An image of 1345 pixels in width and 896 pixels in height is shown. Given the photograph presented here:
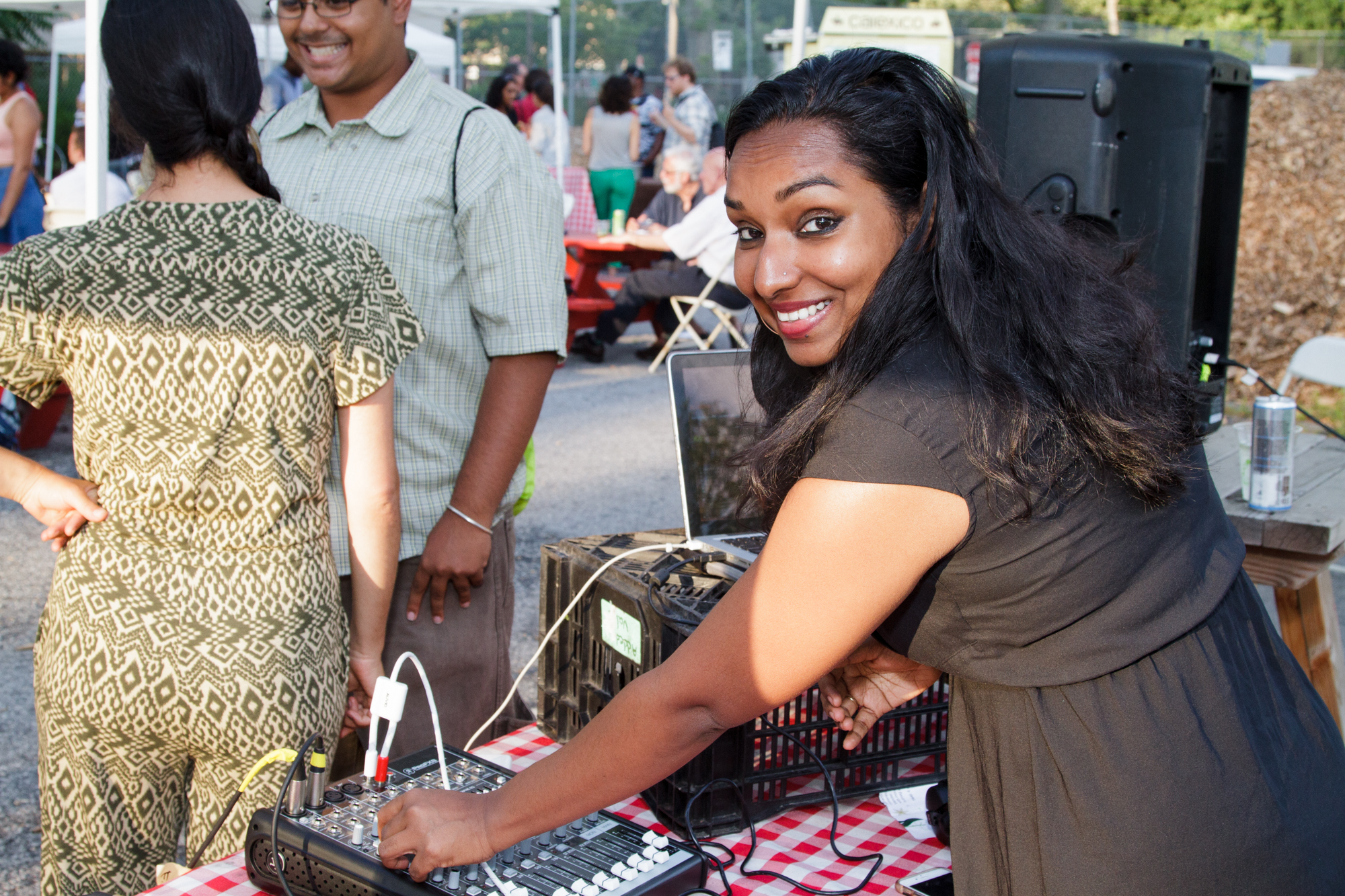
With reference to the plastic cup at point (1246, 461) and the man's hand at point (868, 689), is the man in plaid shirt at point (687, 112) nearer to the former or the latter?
the plastic cup at point (1246, 461)

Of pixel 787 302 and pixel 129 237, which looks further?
pixel 129 237

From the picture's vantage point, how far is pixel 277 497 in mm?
1571

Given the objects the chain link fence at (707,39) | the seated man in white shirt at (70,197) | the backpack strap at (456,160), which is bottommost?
the seated man in white shirt at (70,197)

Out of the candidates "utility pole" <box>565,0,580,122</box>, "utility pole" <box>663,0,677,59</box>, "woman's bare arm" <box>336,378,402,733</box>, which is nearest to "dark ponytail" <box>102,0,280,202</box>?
"woman's bare arm" <box>336,378,402,733</box>

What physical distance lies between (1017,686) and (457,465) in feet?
→ 4.52

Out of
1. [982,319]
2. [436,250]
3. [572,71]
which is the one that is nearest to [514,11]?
[572,71]

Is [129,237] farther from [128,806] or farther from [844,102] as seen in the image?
[844,102]

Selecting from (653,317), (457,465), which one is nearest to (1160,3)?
(653,317)

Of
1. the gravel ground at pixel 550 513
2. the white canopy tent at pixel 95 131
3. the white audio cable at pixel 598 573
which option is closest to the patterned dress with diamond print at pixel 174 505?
the white audio cable at pixel 598 573

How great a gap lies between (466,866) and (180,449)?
702 mm

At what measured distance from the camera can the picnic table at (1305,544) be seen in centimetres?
234

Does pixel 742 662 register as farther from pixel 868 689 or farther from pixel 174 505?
pixel 174 505

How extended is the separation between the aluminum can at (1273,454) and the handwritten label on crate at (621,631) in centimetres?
150

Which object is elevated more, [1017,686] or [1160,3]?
[1160,3]
